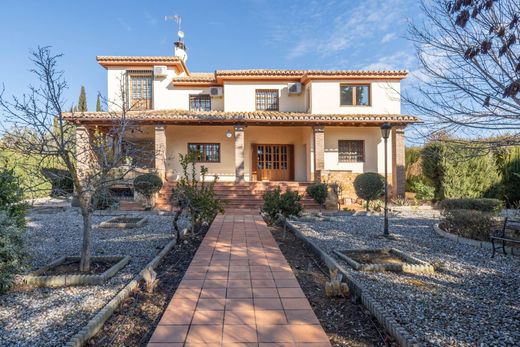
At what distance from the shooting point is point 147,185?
1259 cm

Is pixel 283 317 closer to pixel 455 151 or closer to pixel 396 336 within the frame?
pixel 396 336

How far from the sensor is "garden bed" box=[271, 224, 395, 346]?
115 inches

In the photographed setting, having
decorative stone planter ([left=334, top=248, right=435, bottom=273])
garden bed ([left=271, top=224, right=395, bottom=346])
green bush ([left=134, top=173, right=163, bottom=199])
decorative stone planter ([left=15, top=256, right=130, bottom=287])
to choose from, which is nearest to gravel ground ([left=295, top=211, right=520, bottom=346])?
decorative stone planter ([left=334, top=248, right=435, bottom=273])

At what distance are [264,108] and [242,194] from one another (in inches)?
234

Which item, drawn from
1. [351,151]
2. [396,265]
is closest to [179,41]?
[351,151]

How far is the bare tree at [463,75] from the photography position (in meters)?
4.25

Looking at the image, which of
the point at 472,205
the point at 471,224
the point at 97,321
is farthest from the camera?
the point at 472,205

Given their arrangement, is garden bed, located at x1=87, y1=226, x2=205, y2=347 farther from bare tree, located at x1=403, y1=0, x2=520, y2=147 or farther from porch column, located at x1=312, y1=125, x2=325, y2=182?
porch column, located at x1=312, y1=125, x2=325, y2=182

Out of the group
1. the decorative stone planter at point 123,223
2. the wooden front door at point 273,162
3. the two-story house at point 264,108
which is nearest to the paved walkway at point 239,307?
the decorative stone planter at point 123,223

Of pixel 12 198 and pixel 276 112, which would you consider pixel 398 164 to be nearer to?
pixel 276 112

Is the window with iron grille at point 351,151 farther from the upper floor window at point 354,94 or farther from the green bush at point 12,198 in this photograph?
the green bush at point 12,198

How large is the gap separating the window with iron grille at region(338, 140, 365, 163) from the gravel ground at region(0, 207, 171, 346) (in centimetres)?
1161

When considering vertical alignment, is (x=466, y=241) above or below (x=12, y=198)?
below

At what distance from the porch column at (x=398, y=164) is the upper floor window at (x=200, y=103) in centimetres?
1008
